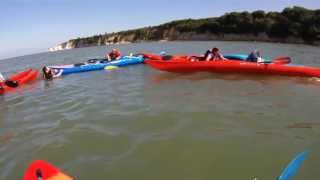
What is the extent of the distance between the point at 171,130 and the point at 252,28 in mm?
45830

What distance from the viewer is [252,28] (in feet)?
168

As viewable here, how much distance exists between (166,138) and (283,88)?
6567 millimetres

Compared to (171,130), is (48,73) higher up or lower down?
higher up

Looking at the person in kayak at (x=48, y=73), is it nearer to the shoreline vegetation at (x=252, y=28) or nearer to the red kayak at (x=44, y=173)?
the red kayak at (x=44, y=173)

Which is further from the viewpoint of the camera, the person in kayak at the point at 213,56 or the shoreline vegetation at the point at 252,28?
the shoreline vegetation at the point at 252,28

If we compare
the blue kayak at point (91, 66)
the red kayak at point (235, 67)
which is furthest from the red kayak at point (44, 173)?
the blue kayak at point (91, 66)

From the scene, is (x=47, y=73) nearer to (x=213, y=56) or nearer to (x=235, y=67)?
(x=213, y=56)

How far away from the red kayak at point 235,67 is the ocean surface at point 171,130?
45 cm

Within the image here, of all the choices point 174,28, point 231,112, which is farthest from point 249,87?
point 174,28

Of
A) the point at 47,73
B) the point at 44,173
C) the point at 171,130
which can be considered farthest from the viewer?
the point at 47,73

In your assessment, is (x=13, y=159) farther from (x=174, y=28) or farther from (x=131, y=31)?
(x=131, y=31)

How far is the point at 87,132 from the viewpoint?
8602mm

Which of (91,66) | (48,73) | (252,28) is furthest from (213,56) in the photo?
(252,28)

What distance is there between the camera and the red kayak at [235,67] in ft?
46.5
